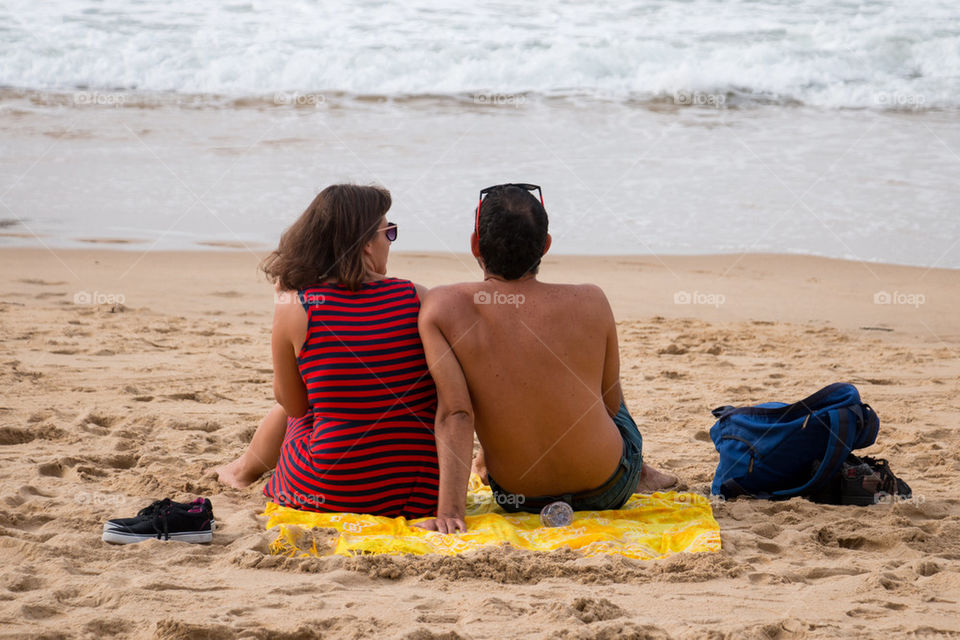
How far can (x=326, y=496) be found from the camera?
302 centimetres

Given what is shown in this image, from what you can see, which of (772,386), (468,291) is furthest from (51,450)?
(772,386)

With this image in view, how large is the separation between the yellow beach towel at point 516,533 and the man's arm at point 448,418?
79 mm

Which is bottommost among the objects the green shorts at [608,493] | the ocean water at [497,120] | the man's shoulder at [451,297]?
the green shorts at [608,493]

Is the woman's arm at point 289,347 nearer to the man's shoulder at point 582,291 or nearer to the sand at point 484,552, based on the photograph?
the sand at point 484,552

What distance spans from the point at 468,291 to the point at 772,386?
272cm

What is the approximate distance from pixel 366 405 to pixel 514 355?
0.49 metres

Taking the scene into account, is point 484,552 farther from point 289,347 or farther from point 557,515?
point 289,347

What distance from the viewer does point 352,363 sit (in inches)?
115

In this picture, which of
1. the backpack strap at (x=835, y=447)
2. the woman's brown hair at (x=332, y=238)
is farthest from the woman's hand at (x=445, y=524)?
the backpack strap at (x=835, y=447)

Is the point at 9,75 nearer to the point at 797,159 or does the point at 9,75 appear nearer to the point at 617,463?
the point at 797,159

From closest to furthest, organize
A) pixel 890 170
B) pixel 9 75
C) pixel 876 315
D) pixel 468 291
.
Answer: pixel 468 291
pixel 876 315
pixel 890 170
pixel 9 75

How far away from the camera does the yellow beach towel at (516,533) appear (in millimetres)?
2758

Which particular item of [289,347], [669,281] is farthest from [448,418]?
[669,281]

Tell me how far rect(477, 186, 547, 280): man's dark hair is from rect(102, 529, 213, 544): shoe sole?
3.89 ft
